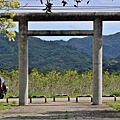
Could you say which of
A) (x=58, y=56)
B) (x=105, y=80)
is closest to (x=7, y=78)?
(x=105, y=80)

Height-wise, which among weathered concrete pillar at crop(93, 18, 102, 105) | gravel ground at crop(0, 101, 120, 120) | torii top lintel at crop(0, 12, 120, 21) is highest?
torii top lintel at crop(0, 12, 120, 21)

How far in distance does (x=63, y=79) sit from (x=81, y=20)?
11.2 metres

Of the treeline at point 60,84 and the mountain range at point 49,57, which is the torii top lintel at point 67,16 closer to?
the treeline at point 60,84

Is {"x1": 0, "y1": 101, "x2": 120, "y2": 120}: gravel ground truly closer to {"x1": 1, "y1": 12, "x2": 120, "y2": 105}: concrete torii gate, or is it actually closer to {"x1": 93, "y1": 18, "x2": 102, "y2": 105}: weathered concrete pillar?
{"x1": 93, "y1": 18, "x2": 102, "y2": 105}: weathered concrete pillar

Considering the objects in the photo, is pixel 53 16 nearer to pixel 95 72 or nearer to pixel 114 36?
pixel 95 72

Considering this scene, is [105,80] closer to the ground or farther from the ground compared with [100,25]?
closer to the ground

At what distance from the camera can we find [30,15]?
24.0 meters

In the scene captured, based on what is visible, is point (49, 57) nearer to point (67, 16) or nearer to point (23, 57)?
point (23, 57)

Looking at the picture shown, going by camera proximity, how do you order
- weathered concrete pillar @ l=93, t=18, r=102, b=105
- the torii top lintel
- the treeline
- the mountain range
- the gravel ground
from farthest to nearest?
the mountain range < the treeline < weathered concrete pillar @ l=93, t=18, r=102, b=105 < the torii top lintel < the gravel ground

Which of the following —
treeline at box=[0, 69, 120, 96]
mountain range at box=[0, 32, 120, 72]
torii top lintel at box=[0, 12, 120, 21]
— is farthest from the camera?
mountain range at box=[0, 32, 120, 72]

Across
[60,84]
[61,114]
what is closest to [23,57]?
[61,114]

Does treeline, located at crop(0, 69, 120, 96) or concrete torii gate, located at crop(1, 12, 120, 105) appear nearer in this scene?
concrete torii gate, located at crop(1, 12, 120, 105)

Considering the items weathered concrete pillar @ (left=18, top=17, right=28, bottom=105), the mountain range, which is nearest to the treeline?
weathered concrete pillar @ (left=18, top=17, right=28, bottom=105)

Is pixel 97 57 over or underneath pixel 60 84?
over
